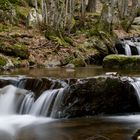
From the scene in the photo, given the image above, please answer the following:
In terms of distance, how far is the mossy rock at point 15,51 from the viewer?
17.0 meters

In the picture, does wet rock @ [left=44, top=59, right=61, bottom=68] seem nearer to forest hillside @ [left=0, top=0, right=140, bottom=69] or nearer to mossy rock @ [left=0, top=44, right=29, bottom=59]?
forest hillside @ [left=0, top=0, right=140, bottom=69]

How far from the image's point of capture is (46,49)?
59.6 feet

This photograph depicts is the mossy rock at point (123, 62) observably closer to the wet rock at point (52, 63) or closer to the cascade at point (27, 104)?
the wet rock at point (52, 63)

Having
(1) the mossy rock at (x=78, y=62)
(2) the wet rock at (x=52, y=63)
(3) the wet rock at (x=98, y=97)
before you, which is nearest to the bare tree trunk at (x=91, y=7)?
(1) the mossy rock at (x=78, y=62)

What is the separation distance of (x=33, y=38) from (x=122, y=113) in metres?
8.08

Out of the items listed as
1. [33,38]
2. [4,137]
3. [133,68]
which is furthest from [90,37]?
[4,137]

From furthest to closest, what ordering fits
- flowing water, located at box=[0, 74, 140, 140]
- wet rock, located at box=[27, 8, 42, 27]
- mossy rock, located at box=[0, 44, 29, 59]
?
wet rock, located at box=[27, 8, 42, 27] → mossy rock, located at box=[0, 44, 29, 59] → flowing water, located at box=[0, 74, 140, 140]

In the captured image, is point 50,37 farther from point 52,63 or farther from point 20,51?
point 20,51

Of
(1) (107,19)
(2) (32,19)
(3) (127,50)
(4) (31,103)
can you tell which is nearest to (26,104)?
(4) (31,103)

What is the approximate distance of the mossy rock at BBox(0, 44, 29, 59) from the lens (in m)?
17.0

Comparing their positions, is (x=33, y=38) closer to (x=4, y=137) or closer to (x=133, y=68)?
(x=133, y=68)

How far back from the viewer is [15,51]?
17031 mm

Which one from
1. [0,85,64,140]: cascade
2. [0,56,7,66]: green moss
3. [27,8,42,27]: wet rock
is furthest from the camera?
[27,8,42,27]: wet rock

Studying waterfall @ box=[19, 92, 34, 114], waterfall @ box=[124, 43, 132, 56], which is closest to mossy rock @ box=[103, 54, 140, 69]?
waterfall @ box=[124, 43, 132, 56]
